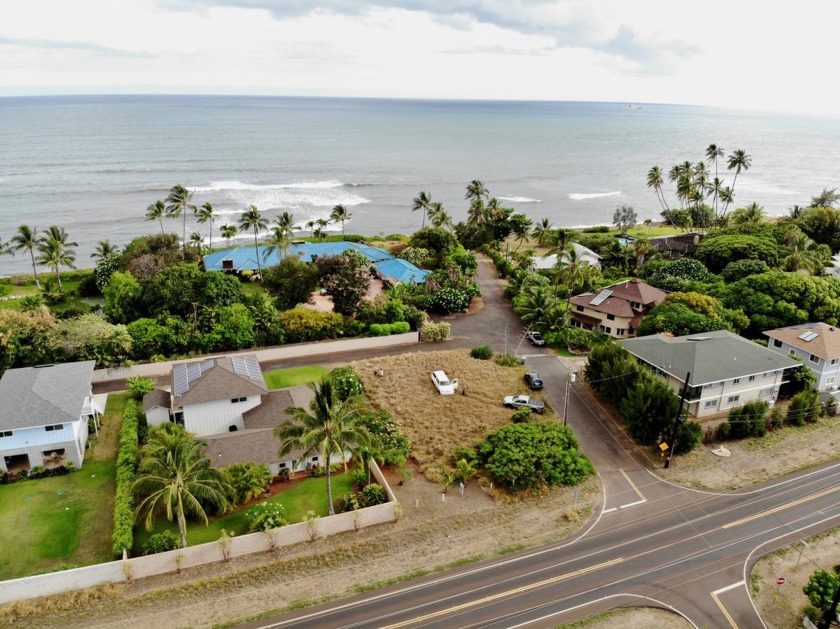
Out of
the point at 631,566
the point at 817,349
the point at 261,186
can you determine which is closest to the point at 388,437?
the point at 631,566

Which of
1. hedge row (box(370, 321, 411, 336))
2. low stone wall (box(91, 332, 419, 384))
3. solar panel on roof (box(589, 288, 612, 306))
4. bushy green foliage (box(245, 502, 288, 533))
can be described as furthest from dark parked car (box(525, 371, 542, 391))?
bushy green foliage (box(245, 502, 288, 533))

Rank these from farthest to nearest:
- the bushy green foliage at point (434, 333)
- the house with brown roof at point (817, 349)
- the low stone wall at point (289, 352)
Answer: the bushy green foliage at point (434, 333) → the low stone wall at point (289, 352) → the house with brown roof at point (817, 349)

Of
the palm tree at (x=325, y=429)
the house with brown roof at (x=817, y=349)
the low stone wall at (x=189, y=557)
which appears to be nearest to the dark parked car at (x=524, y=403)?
the low stone wall at (x=189, y=557)

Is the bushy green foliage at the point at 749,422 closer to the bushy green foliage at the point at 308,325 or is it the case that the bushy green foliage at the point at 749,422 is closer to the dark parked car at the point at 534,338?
the dark parked car at the point at 534,338

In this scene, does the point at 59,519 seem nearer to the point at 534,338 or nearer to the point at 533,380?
the point at 533,380

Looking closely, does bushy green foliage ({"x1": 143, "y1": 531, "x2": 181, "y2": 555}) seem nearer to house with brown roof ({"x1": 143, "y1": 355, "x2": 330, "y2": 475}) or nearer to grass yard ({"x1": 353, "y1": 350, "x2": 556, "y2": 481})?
house with brown roof ({"x1": 143, "y1": 355, "x2": 330, "y2": 475})

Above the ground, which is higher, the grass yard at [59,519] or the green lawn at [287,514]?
the green lawn at [287,514]
